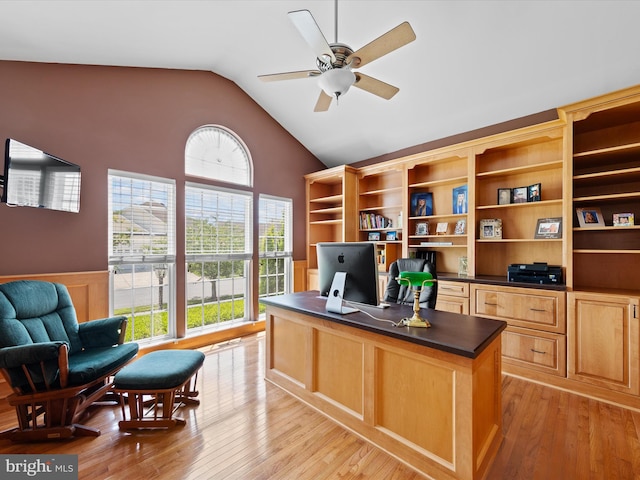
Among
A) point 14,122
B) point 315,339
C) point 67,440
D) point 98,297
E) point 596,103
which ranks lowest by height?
point 67,440

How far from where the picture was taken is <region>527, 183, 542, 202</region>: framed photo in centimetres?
309

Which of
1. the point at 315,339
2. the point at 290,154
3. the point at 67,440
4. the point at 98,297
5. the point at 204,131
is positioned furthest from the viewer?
the point at 290,154

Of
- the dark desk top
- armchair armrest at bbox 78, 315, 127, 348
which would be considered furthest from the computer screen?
armchair armrest at bbox 78, 315, 127, 348

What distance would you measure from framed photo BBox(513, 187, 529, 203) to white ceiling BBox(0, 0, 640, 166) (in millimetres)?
843

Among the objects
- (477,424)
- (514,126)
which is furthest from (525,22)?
(477,424)

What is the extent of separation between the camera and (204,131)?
377 centimetres

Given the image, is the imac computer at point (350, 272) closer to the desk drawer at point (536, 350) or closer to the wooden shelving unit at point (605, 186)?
the desk drawer at point (536, 350)

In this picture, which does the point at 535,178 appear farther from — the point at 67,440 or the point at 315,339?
the point at 67,440

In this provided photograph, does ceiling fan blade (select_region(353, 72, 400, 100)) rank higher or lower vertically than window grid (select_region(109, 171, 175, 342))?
higher

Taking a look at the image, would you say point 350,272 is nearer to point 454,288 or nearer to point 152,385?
point 152,385

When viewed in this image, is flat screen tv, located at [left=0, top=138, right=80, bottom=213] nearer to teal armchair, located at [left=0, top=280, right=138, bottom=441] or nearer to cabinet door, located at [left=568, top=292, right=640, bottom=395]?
teal armchair, located at [left=0, top=280, right=138, bottom=441]

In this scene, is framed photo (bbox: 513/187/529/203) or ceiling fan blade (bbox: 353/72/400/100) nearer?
ceiling fan blade (bbox: 353/72/400/100)

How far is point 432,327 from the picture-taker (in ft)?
5.62

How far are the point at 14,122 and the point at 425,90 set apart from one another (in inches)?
154
